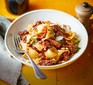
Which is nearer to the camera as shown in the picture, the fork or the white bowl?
the fork

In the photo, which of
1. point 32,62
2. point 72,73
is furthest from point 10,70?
point 72,73

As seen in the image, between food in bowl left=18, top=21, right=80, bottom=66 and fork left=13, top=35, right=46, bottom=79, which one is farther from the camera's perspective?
food in bowl left=18, top=21, right=80, bottom=66

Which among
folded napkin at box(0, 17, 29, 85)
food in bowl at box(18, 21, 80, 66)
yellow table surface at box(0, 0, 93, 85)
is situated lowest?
yellow table surface at box(0, 0, 93, 85)

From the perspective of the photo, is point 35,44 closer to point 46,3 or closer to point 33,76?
point 33,76

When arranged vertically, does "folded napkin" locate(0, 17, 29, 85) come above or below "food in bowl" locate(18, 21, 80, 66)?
below

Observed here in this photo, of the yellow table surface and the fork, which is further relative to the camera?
the yellow table surface

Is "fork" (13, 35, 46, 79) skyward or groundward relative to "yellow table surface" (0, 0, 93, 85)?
skyward

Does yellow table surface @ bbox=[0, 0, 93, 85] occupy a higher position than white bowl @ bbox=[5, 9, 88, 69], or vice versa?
white bowl @ bbox=[5, 9, 88, 69]

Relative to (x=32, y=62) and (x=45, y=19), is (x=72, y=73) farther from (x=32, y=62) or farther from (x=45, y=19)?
(x=45, y=19)
